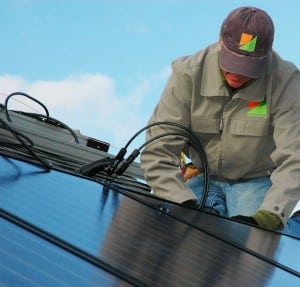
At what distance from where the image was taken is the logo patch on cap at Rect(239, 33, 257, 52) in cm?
364

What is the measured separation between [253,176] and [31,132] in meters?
2.09

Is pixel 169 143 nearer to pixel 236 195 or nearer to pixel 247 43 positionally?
pixel 236 195

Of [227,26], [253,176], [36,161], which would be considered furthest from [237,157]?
[36,161]

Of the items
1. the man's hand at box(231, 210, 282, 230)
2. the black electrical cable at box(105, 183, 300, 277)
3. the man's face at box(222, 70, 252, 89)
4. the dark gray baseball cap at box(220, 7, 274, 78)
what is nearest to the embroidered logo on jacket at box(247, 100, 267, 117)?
the man's face at box(222, 70, 252, 89)

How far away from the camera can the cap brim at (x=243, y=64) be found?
3.62 m

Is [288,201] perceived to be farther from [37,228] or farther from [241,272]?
[37,228]

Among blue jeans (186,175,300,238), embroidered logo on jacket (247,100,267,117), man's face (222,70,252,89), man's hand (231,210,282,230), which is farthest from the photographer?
blue jeans (186,175,300,238)

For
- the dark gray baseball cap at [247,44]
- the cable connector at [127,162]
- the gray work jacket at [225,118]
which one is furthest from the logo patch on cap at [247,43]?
the cable connector at [127,162]

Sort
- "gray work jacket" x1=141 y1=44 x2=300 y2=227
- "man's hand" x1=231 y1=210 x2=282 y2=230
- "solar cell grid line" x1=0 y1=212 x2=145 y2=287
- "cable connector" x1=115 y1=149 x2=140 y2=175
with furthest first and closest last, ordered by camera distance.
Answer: "gray work jacket" x1=141 y1=44 x2=300 y2=227 → "man's hand" x1=231 y1=210 x2=282 y2=230 → "cable connector" x1=115 y1=149 x2=140 y2=175 → "solar cell grid line" x1=0 y1=212 x2=145 y2=287

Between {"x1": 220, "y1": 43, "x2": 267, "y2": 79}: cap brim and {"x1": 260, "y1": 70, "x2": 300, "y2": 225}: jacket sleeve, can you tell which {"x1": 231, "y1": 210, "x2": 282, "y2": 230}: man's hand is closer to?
{"x1": 260, "y1": 70, "x2": 300, "y2": 225}: jacket sleeve

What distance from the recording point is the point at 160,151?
3.96 metres

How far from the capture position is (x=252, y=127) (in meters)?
4.02

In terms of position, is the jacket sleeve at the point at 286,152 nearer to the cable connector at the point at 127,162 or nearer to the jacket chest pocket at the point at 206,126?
the jacket chest pocket at the point at 206,126

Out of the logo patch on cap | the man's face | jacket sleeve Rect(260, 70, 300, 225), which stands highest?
the logo patch on cap
